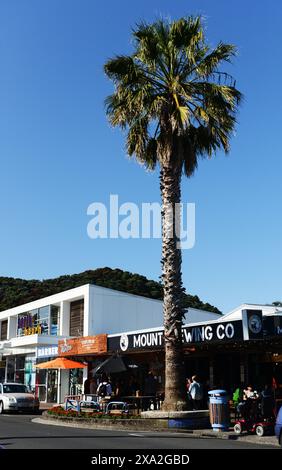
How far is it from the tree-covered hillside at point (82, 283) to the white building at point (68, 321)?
72.5ft

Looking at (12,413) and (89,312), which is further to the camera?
(89,312)

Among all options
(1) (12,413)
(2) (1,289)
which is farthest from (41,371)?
(2) (1,289)

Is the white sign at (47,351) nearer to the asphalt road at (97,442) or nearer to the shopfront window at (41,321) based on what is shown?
the shopfront window at (41,321)

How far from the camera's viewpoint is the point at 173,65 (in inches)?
829

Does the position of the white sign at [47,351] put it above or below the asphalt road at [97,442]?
above

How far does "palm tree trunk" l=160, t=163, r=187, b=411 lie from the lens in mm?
19750

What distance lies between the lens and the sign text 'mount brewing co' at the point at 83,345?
30.9 meters

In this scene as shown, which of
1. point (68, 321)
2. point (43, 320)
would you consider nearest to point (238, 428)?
point (68, 321)

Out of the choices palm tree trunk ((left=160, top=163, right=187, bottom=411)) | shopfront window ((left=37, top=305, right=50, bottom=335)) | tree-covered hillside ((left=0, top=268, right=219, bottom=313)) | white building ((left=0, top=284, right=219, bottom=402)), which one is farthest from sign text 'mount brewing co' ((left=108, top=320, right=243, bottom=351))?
tree-covered hillside ((left=0, top=268, right=219, bottom=313))

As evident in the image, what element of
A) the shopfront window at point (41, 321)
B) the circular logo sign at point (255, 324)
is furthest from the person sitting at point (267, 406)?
the shopfront window at point (41, 321)

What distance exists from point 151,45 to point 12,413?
18.4m

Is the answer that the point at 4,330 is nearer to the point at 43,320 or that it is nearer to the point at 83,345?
the point at 43,320

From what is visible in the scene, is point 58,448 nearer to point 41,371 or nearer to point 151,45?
point 151,45
